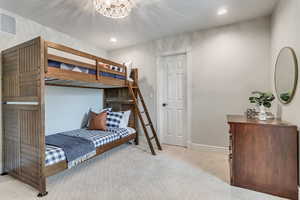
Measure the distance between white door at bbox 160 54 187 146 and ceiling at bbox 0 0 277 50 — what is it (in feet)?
2.25

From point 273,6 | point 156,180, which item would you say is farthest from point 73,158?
point 273,6

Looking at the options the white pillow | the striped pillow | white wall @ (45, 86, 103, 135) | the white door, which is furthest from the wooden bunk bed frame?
the white door

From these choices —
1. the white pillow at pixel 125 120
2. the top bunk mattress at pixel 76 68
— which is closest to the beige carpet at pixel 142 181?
the white pillow at pixel 125 120

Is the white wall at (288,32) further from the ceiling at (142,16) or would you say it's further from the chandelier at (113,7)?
the chandelier at (113,7)

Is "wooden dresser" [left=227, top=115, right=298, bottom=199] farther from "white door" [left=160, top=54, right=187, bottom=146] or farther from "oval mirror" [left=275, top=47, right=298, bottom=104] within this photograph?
"white door" [left=160, top=54, right=187, bottom=146]

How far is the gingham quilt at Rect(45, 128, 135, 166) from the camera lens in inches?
78.0

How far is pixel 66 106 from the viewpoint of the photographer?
10.9 feet

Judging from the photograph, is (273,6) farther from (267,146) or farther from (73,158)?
(73,158)

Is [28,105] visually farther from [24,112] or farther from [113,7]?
A: [113,7]

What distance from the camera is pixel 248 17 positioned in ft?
8.89

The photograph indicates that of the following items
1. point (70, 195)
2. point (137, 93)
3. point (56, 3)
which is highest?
point (56, 3)

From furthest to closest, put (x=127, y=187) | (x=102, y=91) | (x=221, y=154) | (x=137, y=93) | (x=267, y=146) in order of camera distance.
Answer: (x=102, y=91) < (x=137, y=93) < (x=221, y=154) < (x=127, y=187) < (x=267, y=146)

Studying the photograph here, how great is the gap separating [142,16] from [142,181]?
8.43ft

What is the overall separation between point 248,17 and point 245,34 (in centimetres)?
27
